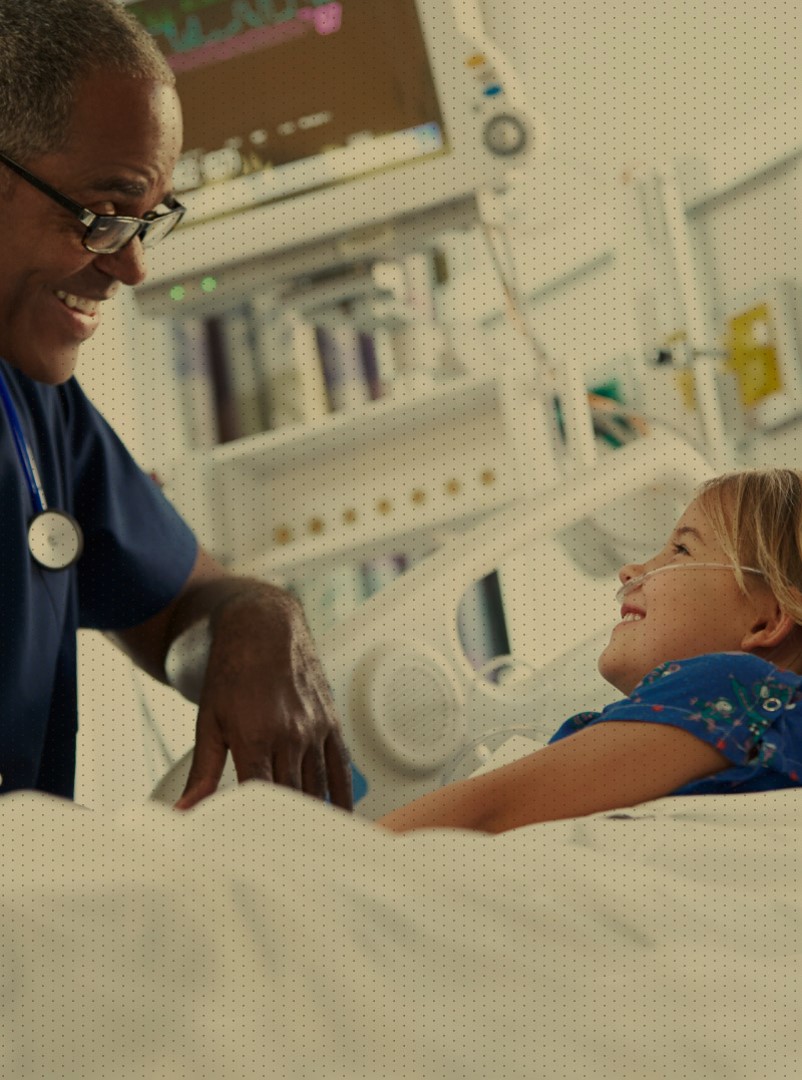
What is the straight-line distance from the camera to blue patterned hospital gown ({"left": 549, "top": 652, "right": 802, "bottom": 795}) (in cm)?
111

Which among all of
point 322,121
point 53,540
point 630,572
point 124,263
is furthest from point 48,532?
point 322,121

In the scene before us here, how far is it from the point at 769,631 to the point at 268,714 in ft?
1.44

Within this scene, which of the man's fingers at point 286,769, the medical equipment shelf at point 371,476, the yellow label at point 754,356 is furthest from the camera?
the yellow label at point 754,356

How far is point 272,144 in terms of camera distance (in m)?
2.02

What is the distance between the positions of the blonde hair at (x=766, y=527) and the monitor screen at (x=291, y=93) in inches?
30.5

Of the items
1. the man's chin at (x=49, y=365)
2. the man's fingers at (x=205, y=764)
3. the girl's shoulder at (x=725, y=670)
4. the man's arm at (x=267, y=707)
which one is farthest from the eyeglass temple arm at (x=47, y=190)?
the girl's shoulder at (x=725, y=670)

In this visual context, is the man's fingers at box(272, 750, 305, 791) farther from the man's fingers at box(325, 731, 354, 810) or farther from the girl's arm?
the girl's arm

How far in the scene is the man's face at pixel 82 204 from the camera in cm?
144

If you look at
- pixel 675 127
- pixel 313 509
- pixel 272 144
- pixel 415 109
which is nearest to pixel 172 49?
pixel 272 144

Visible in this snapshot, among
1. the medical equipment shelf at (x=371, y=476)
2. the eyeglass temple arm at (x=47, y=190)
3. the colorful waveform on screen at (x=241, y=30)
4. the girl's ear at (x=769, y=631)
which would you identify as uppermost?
the colorful waveform on screen at (x=241, y=30)

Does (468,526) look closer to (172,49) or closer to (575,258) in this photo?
(172,49)

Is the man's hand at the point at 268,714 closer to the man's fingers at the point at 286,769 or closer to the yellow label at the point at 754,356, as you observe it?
the man's fingers at the point at 286,769

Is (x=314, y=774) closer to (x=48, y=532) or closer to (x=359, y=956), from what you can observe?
(x=48, y=532)

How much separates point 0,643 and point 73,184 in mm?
452
